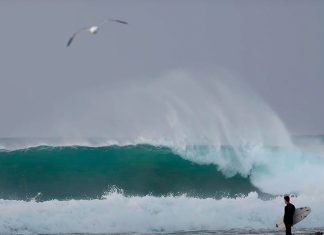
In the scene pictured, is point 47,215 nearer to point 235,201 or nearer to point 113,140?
point 235,201

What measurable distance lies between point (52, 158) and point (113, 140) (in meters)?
4.11

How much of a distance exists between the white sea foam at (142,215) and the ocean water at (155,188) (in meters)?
0.03

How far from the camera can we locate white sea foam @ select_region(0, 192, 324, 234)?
2545cm

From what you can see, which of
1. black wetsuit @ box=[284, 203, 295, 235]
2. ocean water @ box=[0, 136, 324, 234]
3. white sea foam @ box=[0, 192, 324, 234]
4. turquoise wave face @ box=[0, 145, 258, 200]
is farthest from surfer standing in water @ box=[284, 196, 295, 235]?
turquoise wave face @ box=[0, 145, 258, 200]

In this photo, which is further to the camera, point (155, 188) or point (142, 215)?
point (155, 188)

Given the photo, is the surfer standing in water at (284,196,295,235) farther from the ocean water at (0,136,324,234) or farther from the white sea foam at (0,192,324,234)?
the white sea foam at (0,192,324,234)

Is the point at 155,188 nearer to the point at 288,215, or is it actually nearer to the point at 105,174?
the point at 105,174

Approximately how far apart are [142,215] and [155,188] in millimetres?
6858

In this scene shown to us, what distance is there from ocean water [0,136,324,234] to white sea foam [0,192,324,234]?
3 centimetres

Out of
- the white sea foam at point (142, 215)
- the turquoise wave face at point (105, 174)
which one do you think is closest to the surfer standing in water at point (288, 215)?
the white sea foam at point (142, 215)

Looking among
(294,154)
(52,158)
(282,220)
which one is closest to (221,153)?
(294,154)

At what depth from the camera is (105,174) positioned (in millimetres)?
36562

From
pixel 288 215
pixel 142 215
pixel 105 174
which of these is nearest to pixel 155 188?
pixel 105 174

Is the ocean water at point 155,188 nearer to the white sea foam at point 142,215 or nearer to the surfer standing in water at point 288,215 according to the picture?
the white sea foam at point 142,215
